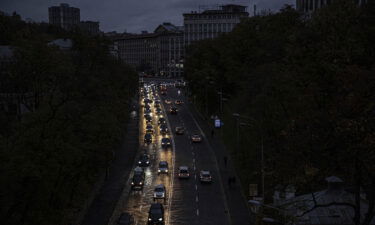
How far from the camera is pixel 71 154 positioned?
28.2 m

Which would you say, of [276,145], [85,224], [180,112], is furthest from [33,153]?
[180,112]

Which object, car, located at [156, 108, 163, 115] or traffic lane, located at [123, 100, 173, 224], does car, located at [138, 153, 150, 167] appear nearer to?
traffic lane, located at [123, 100, 173, 224]

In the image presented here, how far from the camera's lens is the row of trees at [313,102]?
59.8ft

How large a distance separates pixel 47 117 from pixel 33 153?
434 cm

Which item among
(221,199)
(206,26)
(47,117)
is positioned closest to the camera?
(47,117)

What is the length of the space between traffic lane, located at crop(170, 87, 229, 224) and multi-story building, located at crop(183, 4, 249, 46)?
111884mm

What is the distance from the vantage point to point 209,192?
41406mm

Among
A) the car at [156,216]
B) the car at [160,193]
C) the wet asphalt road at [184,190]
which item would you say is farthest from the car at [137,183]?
the car at [156,216]

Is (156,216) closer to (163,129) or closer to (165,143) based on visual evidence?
(165,143)

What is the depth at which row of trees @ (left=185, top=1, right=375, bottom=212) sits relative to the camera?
18.2 metres

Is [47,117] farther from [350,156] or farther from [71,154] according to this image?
[350,156]

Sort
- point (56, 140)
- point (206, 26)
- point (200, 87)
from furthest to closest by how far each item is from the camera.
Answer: point (206, 26) → point (200, 87) → point (56, 140)

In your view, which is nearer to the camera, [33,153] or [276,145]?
[33,153]

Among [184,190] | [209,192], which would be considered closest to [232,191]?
[209,192]
